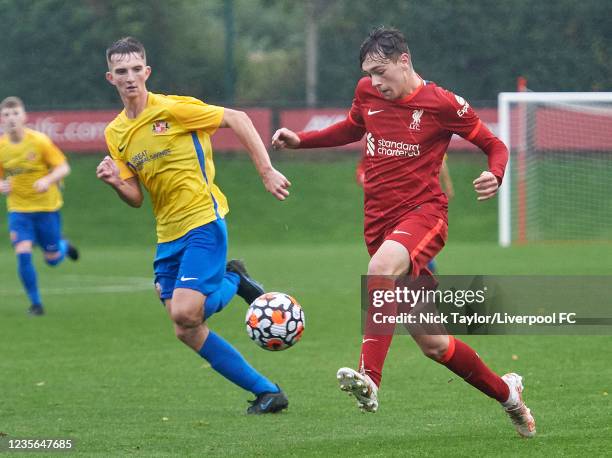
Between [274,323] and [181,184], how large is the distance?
3.42 feet

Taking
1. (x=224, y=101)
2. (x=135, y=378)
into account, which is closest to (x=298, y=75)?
(x=224, y=101)

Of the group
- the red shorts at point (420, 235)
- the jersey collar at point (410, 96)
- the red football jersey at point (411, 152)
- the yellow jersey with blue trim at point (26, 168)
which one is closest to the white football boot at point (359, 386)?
the red shorts at point (420, 235)

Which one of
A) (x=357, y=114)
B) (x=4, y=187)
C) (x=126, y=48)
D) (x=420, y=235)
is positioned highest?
(x=126, y=48)

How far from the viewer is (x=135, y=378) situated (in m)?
8.34

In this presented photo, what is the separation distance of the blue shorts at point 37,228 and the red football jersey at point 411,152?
24.6 ft

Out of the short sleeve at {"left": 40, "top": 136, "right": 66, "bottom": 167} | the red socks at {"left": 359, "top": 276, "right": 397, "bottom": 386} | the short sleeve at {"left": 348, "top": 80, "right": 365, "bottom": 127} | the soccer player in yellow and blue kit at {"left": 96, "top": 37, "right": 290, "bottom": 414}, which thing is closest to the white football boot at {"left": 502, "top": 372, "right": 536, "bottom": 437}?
the red socks at {"left": 359, "top": 276, "right": 397, "bottom": 386}

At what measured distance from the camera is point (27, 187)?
1300 cm

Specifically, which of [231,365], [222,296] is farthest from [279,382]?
[222,296]

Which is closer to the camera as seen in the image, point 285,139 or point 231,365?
point 285,139

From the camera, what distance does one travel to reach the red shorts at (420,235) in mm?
5881

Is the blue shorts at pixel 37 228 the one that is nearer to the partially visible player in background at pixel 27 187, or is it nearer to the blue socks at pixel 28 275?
the partially visible player in background at pixel 27 187

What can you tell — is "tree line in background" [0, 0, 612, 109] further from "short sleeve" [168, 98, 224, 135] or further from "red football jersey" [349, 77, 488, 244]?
"red football jersey" [349, 77, 488, 244]

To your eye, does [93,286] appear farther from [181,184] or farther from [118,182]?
[118,182]

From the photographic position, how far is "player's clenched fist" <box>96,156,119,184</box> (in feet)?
20.8
